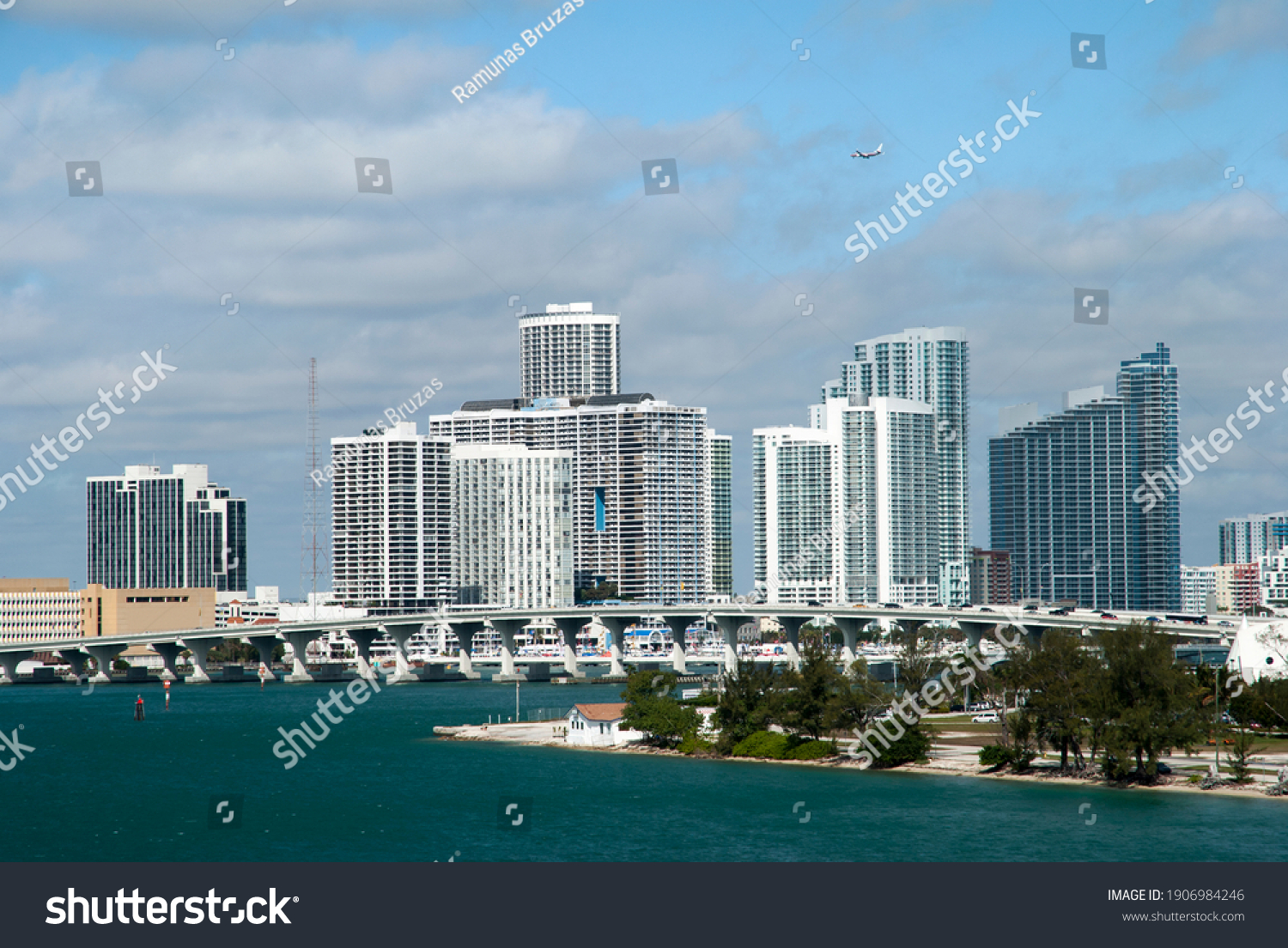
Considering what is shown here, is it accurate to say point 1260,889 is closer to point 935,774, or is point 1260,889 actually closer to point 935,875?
point 935,875

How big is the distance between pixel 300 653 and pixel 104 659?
2118 centimetres

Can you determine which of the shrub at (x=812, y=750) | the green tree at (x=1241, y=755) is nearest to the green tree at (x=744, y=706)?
the shrub at (x=812, y=750)

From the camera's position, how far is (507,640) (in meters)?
167

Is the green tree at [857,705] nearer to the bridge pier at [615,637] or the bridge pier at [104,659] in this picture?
the bridge pier at [615,637]

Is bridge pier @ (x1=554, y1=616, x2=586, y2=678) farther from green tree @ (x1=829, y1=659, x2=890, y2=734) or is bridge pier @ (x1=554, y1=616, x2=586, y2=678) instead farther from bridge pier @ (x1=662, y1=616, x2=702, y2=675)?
green tree @ (x1=829, y1=659, x2=890, y2=734)

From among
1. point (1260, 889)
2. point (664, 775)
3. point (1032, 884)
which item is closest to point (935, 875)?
point (1032, 884)

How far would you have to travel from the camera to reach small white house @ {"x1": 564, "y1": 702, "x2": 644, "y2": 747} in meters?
81.1

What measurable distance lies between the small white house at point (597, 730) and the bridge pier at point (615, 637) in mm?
83001

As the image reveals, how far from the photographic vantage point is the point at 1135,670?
59.5 meters

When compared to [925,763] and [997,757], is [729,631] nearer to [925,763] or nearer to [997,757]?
[925,763]

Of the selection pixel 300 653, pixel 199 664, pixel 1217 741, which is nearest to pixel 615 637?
pixel 300 653

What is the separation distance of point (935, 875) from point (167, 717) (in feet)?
306

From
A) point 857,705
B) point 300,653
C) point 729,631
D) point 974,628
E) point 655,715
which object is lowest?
point 300,653

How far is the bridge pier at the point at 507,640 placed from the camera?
16438 cm
